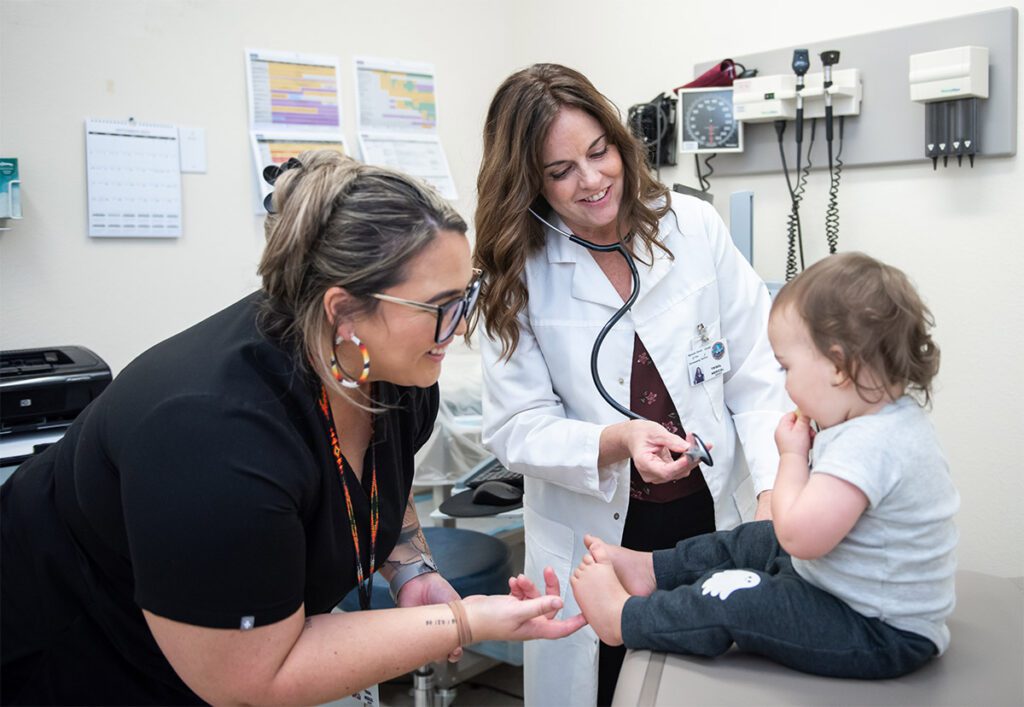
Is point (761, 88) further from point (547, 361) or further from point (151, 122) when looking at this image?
point (151, 122)

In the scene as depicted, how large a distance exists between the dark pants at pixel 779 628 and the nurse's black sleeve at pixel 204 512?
41cm

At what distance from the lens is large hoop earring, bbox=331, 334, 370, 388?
99 cm

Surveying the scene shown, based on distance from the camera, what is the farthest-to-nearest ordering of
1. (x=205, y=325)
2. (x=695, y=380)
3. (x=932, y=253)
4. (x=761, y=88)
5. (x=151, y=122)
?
(x=151, y=122)
(x=761, y=88)
(x=932, y=253)
(x=695, y=380)
(x=205, y=325)

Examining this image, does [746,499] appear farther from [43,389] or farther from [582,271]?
[43,389]

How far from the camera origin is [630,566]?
116 cm

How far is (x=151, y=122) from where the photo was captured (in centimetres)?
225

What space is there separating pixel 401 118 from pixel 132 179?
2.75 feet

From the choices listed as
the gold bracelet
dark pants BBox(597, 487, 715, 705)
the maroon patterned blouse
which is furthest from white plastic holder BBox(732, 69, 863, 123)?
the gold bracelet

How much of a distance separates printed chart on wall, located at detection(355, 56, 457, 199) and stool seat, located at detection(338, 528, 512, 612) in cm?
103

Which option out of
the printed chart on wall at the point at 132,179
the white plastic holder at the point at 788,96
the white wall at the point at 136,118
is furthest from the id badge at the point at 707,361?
the printed chart on wall at the point at 132,179

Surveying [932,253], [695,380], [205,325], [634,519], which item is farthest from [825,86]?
[205,325]

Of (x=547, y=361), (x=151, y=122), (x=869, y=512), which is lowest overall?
(x=869, y=512)

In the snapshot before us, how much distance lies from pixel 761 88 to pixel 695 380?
99 cm

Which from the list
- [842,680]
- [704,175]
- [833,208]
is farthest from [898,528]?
[704,175]
